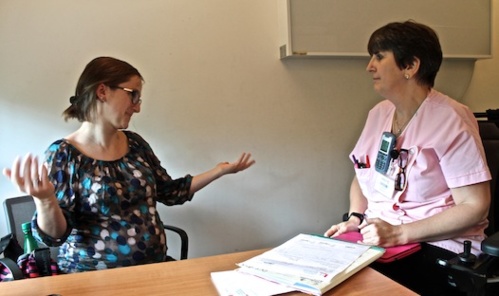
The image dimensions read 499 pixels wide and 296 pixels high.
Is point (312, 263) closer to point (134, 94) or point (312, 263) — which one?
point (312, 263)

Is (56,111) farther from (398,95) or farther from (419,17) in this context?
(419,17)

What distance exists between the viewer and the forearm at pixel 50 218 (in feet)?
4.19

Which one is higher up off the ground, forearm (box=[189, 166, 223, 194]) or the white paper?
forearm (box=[189, 166, 223, 194])

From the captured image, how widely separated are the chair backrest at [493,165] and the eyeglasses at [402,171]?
47cm

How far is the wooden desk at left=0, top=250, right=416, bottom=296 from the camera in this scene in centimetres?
99

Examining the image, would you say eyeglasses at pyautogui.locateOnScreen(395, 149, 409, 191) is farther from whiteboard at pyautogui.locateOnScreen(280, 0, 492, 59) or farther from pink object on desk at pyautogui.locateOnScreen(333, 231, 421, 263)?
whiteboard at pyautogui.locateOnScreen(280, 0, 492, 59)

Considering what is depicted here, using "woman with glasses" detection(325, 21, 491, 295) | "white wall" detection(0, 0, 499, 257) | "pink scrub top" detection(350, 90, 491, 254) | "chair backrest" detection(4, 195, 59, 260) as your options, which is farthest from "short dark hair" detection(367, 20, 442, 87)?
"chair backrest" detection(4, 195, 59, 260)

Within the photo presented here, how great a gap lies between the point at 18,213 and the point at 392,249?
5.29 feet

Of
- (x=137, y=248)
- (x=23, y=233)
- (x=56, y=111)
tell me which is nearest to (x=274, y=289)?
(x=137, y=248)

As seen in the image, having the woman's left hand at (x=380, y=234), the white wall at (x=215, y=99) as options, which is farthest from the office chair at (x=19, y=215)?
the woman's left hand at (x=380, y=234)

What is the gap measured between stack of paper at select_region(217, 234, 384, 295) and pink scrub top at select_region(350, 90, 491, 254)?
1.42ft

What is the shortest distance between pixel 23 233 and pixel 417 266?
1.66 m

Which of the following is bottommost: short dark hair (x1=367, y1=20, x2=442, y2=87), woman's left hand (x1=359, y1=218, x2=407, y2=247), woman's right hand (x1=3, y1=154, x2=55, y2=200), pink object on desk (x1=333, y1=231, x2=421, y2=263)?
pink object on desk (x1=333, y1=231, x2=421, y2=263)

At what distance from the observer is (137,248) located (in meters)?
1.52
